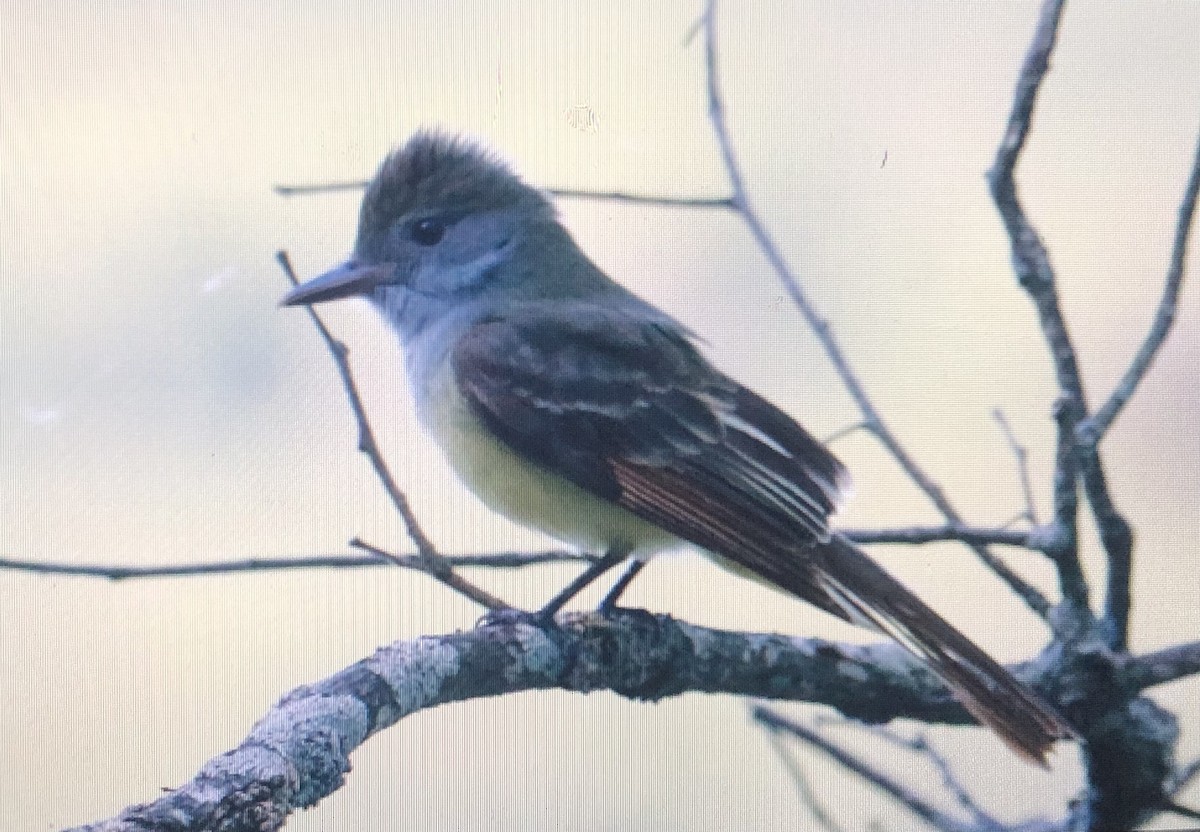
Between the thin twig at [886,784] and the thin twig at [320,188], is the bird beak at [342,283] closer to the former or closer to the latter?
the thin twig at [320,188]

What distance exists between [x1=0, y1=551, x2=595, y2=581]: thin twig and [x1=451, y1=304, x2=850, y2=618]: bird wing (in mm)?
160

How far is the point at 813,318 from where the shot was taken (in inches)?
73.8

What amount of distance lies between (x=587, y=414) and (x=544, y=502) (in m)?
0.14

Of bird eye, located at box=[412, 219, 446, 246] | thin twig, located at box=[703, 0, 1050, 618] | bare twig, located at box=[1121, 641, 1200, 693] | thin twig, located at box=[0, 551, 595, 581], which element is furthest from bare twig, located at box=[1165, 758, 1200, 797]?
bird eye, located at box=[412, 219, 446, 246]

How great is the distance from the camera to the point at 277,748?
128 cm

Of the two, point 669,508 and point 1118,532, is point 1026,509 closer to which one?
point 1118,532

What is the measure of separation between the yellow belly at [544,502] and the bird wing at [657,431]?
2 cm

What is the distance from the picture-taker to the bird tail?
169cm

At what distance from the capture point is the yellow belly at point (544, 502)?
76.7 inches

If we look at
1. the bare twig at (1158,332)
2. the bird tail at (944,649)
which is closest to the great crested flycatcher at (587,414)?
the bird tail at (944,649)

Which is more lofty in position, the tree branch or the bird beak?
the bird beak

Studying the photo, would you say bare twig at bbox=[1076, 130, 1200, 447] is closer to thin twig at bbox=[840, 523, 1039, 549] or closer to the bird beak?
thin twig at bbox=[840, 523, 1039, 549]

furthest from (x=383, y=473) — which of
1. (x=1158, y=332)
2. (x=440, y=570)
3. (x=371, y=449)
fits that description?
(x=1158, y=332)

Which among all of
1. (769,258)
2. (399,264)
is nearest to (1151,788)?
(769,258)
